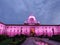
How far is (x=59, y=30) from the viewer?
4691 centimetres

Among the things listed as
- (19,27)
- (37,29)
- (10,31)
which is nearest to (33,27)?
(37,29)

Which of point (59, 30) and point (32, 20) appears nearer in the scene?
point (59, 30)

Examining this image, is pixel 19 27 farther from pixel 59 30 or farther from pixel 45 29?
pixel 59 30

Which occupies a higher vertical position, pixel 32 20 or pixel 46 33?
pixel 32 20

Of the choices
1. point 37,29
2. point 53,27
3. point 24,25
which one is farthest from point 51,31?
point 24,25

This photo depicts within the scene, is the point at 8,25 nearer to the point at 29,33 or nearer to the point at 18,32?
the point at 18,32

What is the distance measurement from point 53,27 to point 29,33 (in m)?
8.04

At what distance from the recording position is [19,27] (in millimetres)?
48500

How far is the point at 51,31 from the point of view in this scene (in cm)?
4800

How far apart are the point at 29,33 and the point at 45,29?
5.35 meters

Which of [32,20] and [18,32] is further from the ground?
[32,20]

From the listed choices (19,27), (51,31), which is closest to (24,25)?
(19,27)

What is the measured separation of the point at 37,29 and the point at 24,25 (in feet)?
14.4

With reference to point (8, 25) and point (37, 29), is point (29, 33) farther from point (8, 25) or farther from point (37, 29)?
point (8, 25)
